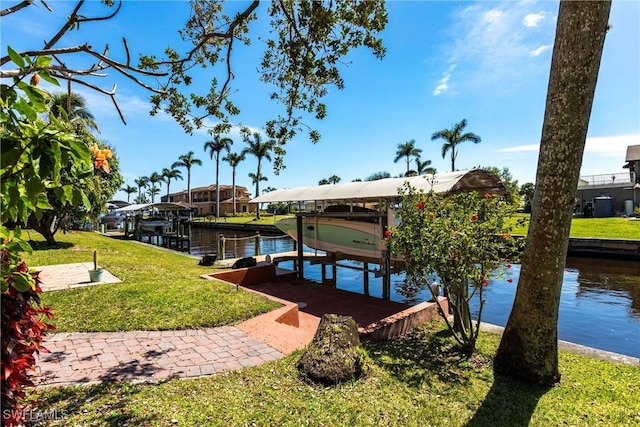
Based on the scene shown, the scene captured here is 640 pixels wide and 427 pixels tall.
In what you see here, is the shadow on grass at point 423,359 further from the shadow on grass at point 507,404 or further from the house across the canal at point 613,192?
the house across the canal at point 613,192

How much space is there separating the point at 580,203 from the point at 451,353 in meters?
39.8

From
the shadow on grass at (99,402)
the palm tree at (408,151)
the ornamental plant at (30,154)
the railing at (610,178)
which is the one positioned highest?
the palm tree at (408,151)

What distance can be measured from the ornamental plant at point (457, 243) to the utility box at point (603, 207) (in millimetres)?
33096

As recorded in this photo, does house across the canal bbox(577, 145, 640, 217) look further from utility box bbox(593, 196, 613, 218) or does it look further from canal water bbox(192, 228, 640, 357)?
canal water bbox(192, 228, 640, 357)

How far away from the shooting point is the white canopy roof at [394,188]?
8.23 m

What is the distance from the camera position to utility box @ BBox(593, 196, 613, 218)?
31.1 meters

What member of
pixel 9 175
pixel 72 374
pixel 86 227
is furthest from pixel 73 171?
pixel 86 227

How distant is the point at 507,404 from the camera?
4043 mm

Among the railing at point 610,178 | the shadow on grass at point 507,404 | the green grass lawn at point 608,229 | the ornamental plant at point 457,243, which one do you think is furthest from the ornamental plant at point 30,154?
the railing at point 610,178

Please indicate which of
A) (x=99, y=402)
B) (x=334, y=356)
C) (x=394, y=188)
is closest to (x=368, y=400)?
(x=334, y=356)

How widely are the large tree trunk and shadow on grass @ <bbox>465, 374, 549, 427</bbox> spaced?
193 mm

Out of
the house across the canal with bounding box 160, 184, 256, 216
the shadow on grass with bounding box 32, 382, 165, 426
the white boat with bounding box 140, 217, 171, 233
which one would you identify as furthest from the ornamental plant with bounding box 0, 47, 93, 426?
the house across the canal with bounding box 160, 184, 256, 216

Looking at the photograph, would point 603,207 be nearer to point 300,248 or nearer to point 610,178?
point 610,178

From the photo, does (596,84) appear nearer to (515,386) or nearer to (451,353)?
(515,386)
